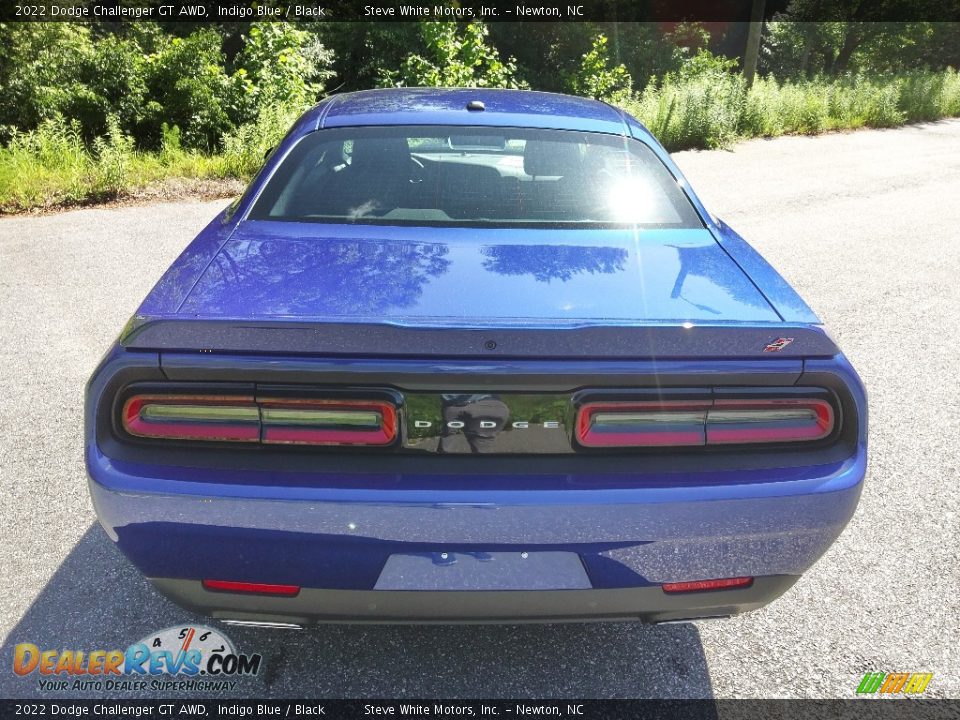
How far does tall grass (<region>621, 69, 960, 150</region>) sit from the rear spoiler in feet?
38.7

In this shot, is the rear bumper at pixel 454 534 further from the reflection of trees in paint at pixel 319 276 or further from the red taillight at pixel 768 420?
the reflection of trees in paint at pixel 319 276

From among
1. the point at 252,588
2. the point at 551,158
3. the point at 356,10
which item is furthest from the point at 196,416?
the point at 356,10

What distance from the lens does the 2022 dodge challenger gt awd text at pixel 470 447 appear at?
1591 mm

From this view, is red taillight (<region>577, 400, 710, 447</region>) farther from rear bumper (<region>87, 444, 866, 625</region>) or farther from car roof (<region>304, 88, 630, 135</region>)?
car roof (<region>304, 88, 630, 135</region>)

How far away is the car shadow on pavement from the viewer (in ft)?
6.59

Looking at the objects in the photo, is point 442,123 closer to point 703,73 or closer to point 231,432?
point 231,432

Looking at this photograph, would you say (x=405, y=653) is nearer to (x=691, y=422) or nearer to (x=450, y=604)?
(x=450, y=604)

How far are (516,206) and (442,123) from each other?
1.94 feet

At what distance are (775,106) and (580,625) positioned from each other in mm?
14985

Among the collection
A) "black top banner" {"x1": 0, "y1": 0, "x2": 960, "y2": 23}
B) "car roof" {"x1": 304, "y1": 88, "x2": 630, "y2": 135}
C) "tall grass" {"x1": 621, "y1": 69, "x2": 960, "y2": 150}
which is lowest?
"tall grass" {"x1": 621, "y1": 69, "x2": 960, "y2": 150}

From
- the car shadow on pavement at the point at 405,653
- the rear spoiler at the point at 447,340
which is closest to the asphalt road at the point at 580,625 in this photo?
the car shadow on pavement at the point at 405,653

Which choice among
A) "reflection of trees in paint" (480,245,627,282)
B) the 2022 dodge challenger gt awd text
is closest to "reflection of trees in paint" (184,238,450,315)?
the 2022 dodge challenger gt awd text

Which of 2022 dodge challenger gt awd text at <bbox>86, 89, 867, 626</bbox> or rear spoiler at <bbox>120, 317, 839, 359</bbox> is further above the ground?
rear spoiler at <bbox>120, 317, 839, 359</bbox>

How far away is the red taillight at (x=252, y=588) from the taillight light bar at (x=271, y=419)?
34cm
